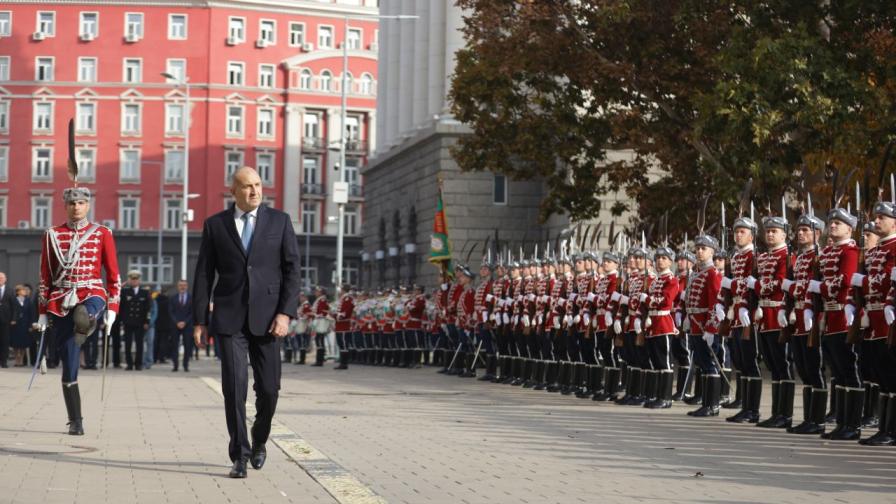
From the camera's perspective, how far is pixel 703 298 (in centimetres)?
1961

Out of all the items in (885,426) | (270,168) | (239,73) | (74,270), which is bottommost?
(885,426)

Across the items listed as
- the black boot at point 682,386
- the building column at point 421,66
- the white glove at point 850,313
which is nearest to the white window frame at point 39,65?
the building column at point 421,66

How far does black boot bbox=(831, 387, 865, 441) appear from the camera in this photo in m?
15.5

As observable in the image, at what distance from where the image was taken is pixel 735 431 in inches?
659

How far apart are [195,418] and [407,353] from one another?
2243cm

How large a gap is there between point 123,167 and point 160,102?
449cm

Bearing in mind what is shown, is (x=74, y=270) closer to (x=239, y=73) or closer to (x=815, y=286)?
(x=815, y=286)

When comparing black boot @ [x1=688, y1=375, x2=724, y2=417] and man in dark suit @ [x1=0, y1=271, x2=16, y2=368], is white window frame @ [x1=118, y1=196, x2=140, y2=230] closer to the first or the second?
man in dark suit @ [x1=0, y1=271, x2=16, y2=368]

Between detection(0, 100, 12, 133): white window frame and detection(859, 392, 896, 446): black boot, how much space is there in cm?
9135

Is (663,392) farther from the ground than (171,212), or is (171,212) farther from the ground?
(171,212)

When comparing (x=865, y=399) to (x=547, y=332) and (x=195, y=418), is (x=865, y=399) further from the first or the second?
(x=547, y=332)

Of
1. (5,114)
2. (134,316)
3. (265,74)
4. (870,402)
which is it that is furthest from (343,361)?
(5,114)

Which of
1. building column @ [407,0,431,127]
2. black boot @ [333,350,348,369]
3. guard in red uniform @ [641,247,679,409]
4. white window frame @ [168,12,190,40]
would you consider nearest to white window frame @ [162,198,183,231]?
white window frame @ [168,12,190,40]

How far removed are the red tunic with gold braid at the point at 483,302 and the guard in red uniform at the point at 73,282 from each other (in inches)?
607
